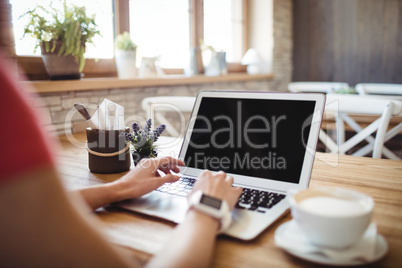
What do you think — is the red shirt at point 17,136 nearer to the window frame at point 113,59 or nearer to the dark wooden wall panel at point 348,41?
the window frame at point 113,59

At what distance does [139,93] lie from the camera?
9.56 feet

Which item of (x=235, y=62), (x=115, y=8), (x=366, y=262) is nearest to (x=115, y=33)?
(x=115, y=8)

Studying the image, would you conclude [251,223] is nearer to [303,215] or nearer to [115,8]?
[303,215]

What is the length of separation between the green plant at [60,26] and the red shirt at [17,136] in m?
1.88

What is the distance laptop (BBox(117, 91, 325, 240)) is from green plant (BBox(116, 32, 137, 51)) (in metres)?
1.83

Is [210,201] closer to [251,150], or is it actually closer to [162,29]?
[251,150]

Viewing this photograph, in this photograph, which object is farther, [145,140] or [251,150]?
[145,140]

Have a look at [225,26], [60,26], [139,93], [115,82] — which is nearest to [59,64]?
[60,26]

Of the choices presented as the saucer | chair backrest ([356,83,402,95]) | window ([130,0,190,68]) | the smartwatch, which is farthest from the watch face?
chair backrest ([356,83,402,95])

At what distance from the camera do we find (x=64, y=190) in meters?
0.35

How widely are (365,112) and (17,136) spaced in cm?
189

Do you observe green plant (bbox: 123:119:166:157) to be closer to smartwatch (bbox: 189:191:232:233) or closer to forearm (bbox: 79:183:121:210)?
forearm (bbox: 79:183:121:210)

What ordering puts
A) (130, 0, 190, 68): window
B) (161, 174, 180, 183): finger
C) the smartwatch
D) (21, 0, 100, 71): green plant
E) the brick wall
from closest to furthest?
the smartwatch, (161, 174, 180, 183): finger, (21, 0, 100, 71): green plant, the brick wall, (130, 0, 190, 68): window

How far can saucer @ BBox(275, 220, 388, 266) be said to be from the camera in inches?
21.2
